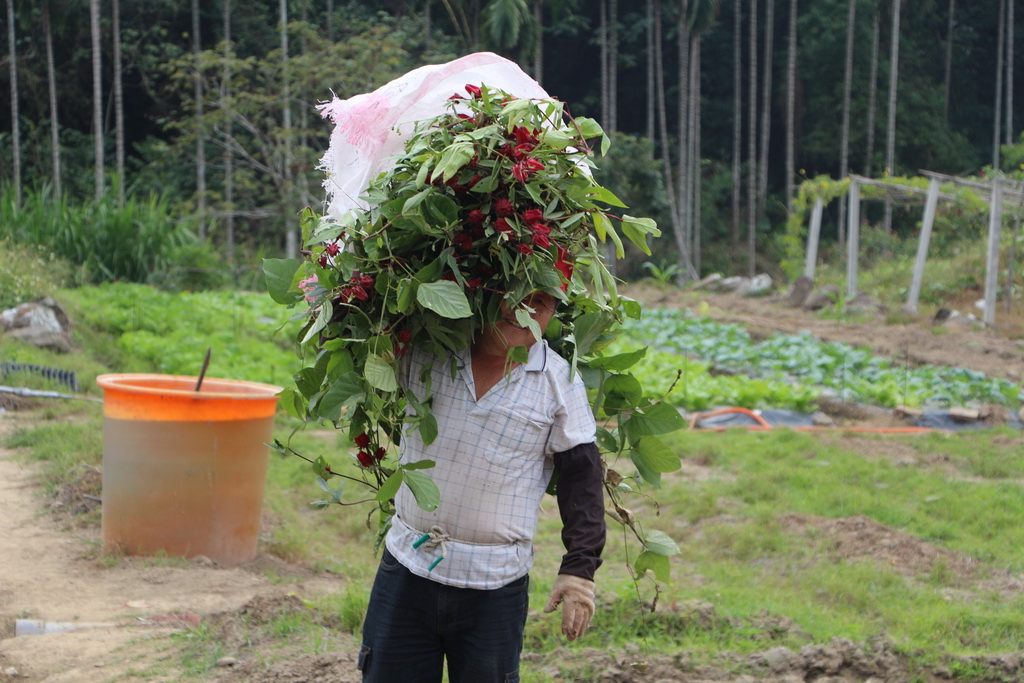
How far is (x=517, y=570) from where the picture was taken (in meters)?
2.34

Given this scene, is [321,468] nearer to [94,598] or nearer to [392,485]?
[392,485]

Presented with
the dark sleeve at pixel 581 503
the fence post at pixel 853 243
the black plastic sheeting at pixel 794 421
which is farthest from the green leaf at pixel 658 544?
the fence post at pixel 853 243

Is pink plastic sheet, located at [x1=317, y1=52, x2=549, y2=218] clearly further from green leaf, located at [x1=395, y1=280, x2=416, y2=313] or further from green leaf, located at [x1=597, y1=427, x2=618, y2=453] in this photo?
green leaf, located at [x1=597, y1=427, x2=618, y2=453]

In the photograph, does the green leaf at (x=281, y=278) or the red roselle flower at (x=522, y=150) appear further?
the green leaf at (x=281, y=278)

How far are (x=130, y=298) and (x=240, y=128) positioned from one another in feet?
40.5

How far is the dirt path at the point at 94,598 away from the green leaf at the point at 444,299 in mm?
1797

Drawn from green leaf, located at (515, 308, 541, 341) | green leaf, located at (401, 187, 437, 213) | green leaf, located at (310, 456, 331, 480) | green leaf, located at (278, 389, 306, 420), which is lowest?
green leaf, located at (310, 456, 331, 480)

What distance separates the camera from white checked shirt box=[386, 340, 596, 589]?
230 cm

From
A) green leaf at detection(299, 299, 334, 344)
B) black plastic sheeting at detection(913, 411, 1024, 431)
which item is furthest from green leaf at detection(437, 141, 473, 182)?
black plastic sheeting at detection(913, 411, 1024, 431)

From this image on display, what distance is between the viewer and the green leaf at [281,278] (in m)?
2.50

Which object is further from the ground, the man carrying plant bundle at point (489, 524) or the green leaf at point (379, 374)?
the green leaf at point (379, 374)

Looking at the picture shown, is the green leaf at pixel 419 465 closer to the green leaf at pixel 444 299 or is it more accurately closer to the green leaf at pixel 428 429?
the green leaf at pixel 428 429

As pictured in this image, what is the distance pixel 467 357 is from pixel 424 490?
40 cm

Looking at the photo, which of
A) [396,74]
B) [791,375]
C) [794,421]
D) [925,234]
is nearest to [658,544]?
[794,421]
